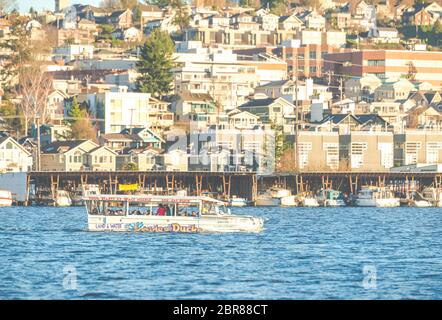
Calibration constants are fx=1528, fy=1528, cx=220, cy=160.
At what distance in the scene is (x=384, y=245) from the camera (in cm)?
8662

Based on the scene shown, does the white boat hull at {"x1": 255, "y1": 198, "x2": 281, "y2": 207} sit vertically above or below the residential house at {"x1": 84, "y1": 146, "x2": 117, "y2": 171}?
below

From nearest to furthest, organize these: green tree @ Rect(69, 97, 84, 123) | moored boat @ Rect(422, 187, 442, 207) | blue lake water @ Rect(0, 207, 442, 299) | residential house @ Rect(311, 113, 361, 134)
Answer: blue lake water @ Rect(0, 207, 442, 299), moored boat @ Rect(422, 187, 442, 207), residential house @ Rect(311, 113, 361, 134), green tree @ Rect(69, 97, 84, 123)

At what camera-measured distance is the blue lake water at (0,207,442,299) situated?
58656 millimetres

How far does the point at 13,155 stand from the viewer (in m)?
172

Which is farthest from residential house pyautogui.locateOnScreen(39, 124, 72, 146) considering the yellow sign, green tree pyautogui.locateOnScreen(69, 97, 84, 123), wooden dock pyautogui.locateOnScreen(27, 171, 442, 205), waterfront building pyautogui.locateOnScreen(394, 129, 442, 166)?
waterfront building pyautogui.locateOnScreen(394, 129, 442, 166)

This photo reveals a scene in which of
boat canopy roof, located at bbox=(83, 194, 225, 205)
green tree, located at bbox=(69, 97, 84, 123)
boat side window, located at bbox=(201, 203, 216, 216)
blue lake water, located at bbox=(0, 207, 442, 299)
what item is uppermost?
green tree, located at bbox=(69, 97, 84, 123)

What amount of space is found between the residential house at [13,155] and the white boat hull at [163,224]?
80320 millimetres

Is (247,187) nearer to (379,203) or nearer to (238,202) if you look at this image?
(238,202)

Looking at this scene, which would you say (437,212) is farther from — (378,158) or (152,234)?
(152,234)

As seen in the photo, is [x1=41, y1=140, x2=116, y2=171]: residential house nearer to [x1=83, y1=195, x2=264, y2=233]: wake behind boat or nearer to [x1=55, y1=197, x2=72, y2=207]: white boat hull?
[x1=55, y1=197, x2=72, y2=207]: white boat hull

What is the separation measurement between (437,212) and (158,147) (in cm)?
4527

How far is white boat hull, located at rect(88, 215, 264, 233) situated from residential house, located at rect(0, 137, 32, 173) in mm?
80320

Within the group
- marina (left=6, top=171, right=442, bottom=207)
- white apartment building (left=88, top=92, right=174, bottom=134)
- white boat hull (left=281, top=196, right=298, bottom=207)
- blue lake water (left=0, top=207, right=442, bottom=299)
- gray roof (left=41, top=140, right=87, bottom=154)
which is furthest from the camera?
white apartment building (left=88, top=92, right=174, bottom=134)
